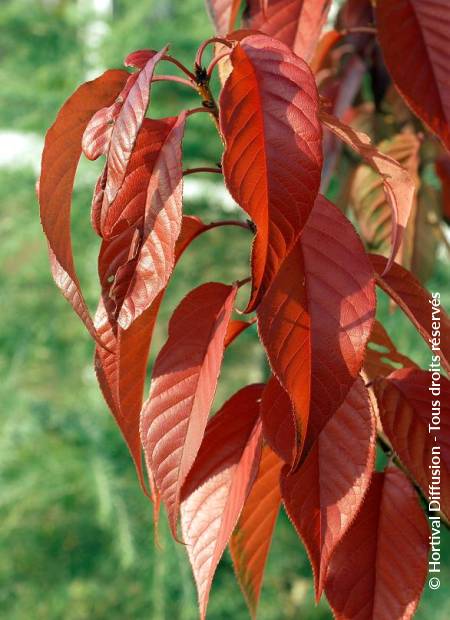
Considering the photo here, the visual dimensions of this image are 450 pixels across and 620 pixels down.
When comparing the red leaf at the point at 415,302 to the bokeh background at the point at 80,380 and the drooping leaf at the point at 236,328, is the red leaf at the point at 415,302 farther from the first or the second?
the bokeh background at the point at 80,380

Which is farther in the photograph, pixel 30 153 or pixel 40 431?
pixel 30 153

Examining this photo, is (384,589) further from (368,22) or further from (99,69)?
(99,69)

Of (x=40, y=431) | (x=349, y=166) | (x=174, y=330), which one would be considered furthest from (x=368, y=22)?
(x=40, y=431)

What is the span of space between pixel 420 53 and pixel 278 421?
220 millimetres

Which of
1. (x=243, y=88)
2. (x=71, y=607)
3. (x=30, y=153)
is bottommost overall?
(x=71, y=607)

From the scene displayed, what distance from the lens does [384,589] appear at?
474 millimetres

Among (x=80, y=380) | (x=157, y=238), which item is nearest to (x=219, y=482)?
(x=157, y=238)

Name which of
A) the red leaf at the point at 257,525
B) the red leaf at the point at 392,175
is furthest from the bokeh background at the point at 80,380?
the red leaf at the point at 392,175

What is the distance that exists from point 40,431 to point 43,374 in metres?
0.34

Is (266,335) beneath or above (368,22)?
beneath

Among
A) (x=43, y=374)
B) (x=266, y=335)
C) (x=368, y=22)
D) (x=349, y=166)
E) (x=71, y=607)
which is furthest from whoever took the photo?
(x=43, y=374)

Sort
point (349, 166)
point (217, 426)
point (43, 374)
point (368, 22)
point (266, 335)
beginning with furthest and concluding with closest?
point (43, 374) → point (349, 166) → point (368, 22) → point (217, 426) → point (266, 335)

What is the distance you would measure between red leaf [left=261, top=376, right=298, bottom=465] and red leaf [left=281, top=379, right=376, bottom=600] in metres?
0.01

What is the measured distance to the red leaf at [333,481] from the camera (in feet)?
1.40
